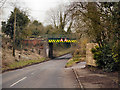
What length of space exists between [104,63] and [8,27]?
27.3 m

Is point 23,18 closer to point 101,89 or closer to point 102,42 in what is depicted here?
point 102,42

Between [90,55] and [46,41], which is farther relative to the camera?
[46,41]

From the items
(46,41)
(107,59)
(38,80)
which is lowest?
(38,80)

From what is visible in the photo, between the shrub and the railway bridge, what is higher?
the railway bridge

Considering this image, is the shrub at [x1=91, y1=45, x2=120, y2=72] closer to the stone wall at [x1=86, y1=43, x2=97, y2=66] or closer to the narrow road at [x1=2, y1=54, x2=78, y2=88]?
the stone wall at [x1=86, y1=43, x2=97, y2=66]

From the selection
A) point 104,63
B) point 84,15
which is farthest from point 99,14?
point 104,63

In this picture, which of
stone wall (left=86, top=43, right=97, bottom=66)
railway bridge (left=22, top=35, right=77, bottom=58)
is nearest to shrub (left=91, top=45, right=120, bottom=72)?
stone wall (left=86, top=43, right=97, bottom=66)

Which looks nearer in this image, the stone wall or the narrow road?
the narrow road

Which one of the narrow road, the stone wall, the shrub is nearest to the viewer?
the narrow road

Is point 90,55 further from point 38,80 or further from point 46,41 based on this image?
point 46,41

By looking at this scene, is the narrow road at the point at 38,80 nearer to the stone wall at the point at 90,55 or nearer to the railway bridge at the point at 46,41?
the stone wall at the point at 90,55

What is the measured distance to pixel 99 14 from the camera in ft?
54.6

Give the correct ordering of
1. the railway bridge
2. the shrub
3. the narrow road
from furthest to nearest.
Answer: the railway bridge < the shrub < the narrow road

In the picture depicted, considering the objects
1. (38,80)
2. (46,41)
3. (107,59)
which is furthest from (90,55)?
(46,41)
